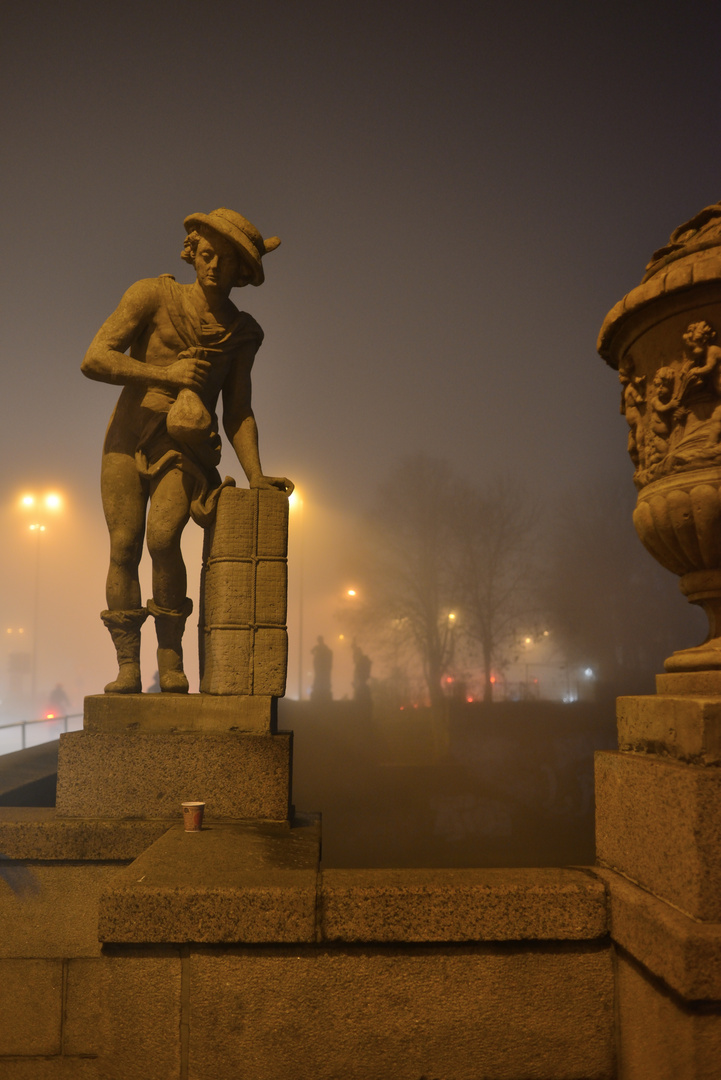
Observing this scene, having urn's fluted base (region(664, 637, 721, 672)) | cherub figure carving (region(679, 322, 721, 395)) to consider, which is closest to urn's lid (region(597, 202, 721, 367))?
Answer: cherub figure carving (region(679, 322, 721, 395))

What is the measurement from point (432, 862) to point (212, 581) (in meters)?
18.0

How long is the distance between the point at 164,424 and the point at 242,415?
646mm

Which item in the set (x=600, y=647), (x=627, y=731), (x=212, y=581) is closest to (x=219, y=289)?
(x=212, y=581)

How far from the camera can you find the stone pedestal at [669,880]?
83.3 inches

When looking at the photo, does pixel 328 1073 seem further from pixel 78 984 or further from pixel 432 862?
pixel 432 862

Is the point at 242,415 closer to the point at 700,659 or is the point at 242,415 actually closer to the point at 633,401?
the point at 633,401

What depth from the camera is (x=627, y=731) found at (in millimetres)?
2799

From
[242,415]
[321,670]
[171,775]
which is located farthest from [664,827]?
[321,670]

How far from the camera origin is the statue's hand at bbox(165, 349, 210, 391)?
4430 millimetres

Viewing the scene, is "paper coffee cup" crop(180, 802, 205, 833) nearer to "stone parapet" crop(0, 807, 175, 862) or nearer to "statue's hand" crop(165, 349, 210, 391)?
"stone parapet" crop(0, 807, 175, 862)

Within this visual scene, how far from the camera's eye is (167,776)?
3926 mm

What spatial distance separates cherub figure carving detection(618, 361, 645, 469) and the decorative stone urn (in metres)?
0.02

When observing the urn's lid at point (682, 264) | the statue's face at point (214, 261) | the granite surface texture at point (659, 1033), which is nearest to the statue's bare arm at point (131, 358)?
the statue's face at point (214, 261)

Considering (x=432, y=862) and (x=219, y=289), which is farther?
(x=432, y=862)
